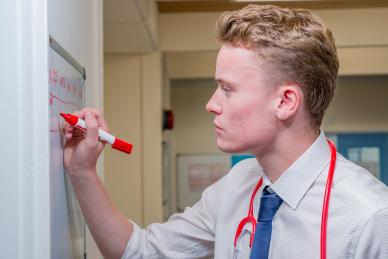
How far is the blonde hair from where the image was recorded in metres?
1.04

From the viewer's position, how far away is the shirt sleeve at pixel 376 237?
3.11ft

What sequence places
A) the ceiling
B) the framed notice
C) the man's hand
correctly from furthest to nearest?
the framed notice, the ceiling, the man's hand

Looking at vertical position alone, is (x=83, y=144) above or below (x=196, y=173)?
above

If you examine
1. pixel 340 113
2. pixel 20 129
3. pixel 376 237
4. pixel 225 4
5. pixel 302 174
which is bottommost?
pixel 376 237

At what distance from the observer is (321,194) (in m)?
1.05

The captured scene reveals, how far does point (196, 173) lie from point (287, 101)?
3.14 meters

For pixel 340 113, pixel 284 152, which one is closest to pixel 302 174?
pixel 284 152

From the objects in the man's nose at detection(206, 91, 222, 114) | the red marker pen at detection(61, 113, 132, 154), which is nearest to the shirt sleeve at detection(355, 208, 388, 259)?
the man's nose at detection(206, 91, 222, 114)

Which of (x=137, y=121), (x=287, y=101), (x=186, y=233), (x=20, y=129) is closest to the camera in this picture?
(x=20, y=129)

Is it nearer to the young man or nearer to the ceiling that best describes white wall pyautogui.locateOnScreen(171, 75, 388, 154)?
the ceiling

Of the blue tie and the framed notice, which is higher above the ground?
the blue tie

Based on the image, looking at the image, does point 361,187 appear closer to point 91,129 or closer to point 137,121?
point 91,129

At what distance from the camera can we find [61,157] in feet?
3.17

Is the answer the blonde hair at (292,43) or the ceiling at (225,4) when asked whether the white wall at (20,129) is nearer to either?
the blonde hair at (292,43)
